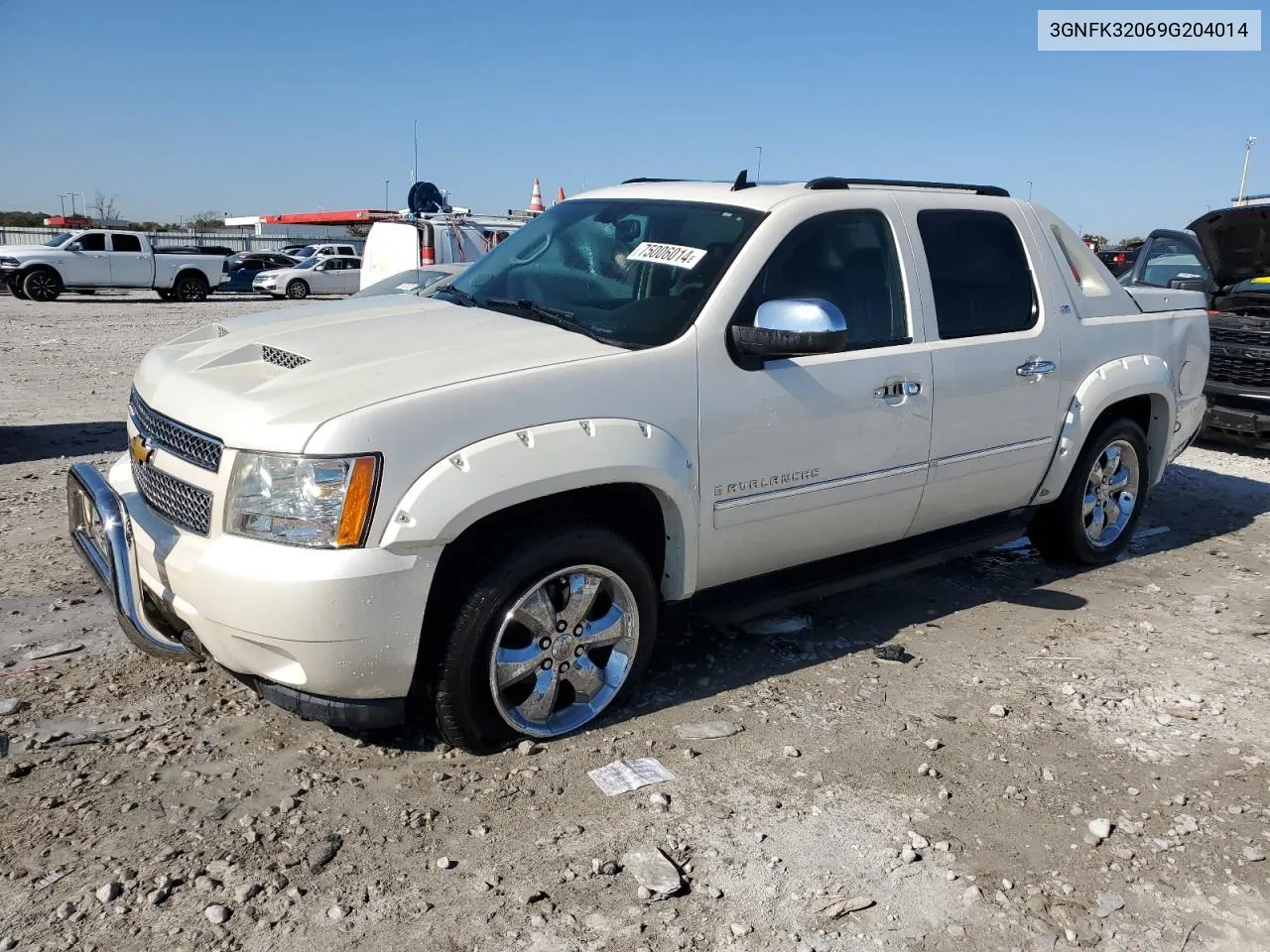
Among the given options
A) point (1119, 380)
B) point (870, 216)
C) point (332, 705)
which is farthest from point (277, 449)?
point (1119, 380)

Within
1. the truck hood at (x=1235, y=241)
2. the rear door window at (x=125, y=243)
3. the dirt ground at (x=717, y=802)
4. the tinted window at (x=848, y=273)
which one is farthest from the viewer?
the rear door window at (x=125, y=243)

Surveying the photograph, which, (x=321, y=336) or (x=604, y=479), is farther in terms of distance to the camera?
(x=321, y=336)

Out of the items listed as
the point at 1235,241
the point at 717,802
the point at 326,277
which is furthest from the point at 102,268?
the point at 717,802

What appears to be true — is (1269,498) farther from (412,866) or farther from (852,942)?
(412,866)

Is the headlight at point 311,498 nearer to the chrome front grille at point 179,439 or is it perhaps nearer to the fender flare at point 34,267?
the chrome front grille at point 179,439

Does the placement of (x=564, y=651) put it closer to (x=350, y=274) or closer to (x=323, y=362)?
(x=323, y=362)

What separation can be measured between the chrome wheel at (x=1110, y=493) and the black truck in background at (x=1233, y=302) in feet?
8.46

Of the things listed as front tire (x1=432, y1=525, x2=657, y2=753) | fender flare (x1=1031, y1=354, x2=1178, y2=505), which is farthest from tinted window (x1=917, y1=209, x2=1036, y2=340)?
front tire (x1=432, y1=525, x2=657, y2=753)

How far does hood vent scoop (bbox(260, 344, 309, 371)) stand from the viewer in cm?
338

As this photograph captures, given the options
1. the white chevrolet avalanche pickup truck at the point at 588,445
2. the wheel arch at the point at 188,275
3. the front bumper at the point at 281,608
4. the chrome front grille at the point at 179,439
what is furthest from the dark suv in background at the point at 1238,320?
the wheel arch at the point at 188,275

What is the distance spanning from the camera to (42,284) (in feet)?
78.3

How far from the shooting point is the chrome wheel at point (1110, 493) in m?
5.41

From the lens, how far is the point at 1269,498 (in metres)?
7.27

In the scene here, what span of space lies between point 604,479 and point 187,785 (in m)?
1.55
